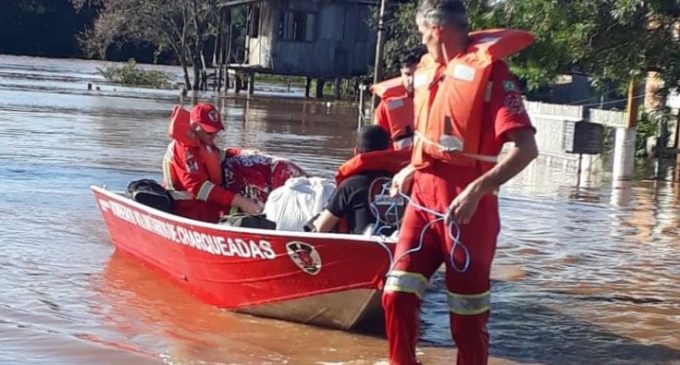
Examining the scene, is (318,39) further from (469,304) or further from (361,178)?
(469,304)

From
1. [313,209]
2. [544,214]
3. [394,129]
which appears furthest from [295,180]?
[544,214]

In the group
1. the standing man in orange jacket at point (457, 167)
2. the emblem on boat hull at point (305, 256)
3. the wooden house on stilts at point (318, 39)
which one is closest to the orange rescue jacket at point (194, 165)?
the emblem on boat hull at point (305, 256)

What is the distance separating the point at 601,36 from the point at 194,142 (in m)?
3.43

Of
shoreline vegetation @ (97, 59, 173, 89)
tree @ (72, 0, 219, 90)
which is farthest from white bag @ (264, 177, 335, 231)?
shoreline vegetation @ (97, 59, 173, 89)

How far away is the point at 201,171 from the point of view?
9828 millimetres

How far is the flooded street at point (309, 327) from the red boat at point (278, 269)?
14 cm

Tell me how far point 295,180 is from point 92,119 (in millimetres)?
20727

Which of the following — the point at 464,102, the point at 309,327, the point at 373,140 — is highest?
the point at 464,102

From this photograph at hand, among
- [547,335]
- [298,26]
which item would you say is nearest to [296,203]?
[547,335]

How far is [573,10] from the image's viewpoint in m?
10.3

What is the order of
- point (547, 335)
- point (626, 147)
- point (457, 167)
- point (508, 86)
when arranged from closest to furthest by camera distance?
point (508, 86)
point (457, 167)
point (547, 335)
point (626, 147)

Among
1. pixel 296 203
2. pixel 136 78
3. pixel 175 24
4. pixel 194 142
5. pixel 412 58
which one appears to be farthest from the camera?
pixel 136 78

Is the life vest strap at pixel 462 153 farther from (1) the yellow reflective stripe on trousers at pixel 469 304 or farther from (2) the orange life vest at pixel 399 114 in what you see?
(2) the orange life vest at pixel 399 114

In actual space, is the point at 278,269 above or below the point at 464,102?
below
